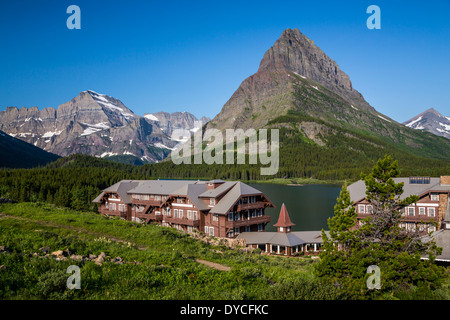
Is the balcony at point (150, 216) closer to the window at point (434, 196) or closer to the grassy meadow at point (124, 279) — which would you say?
the grassy meadow at point (124, 279)

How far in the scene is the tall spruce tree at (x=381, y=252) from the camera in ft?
72.3

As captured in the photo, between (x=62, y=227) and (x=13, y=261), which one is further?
(x=62, y=227)

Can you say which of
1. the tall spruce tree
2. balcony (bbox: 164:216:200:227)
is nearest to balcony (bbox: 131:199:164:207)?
balcony (bbox: 164:216:200:227)

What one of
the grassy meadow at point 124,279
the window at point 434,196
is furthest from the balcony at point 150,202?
the window at point 434,196

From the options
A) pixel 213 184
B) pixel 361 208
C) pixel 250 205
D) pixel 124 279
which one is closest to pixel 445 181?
pixel 361 208

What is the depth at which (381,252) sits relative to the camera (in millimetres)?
23234

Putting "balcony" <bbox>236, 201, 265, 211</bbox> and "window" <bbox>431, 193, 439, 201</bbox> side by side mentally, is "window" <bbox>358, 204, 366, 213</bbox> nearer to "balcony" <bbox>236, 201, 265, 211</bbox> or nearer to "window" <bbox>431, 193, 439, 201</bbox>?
"window" <bbox>431, 193, 439, 201</bbox>

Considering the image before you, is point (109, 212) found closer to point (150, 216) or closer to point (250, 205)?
point (150, 216)

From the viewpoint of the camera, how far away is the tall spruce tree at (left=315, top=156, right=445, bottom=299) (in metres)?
22.0
